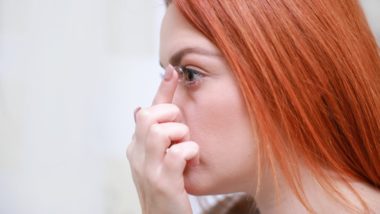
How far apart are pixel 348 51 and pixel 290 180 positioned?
27 cm

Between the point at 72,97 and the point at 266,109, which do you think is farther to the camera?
the point at 72,97

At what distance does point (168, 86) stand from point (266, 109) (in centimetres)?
20

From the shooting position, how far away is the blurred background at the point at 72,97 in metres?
1.09

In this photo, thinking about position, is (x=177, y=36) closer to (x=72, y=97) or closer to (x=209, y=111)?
(x=209, y=111)

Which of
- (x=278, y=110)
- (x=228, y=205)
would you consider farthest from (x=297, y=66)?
(x=228, y=205)

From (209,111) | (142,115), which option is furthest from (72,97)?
(209,111)

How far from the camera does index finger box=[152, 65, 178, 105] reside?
77 cm

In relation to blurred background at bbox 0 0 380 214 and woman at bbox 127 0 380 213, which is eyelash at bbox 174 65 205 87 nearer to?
woman at bbox 127 0 380 213

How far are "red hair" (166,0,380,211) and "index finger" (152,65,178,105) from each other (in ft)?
0.32

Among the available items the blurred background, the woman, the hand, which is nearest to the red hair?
the woman

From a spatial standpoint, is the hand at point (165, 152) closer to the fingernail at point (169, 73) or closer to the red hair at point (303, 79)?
the fingernail at point (169, 73)

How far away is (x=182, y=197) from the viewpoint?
78cm

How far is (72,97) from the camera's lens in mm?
1152

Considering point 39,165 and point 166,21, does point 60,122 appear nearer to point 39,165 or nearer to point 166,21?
point 39,165
